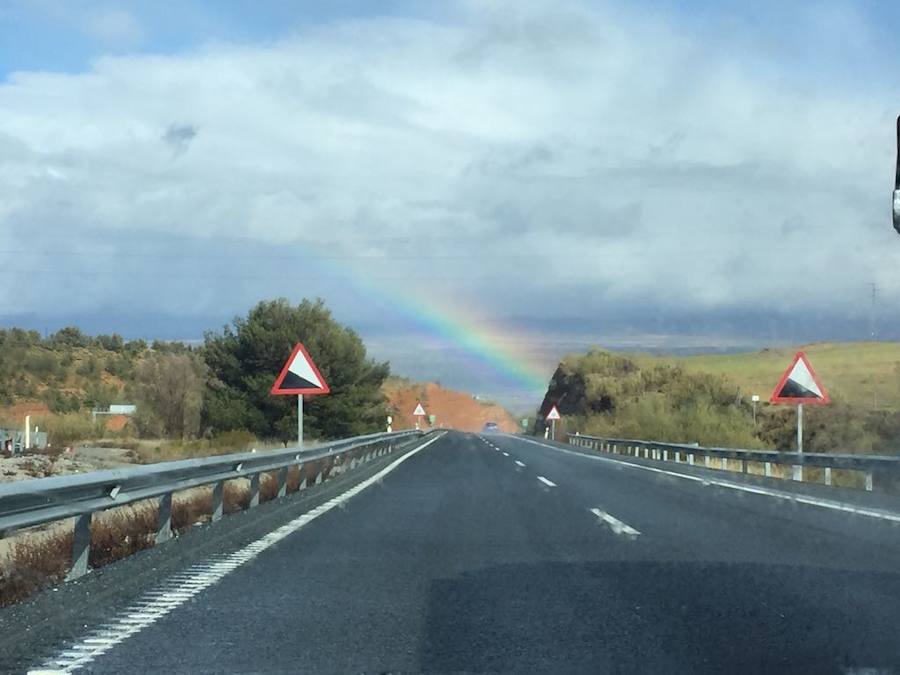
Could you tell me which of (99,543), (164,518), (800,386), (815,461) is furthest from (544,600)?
(800,386)

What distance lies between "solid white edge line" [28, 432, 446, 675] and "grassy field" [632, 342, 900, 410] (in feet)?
129

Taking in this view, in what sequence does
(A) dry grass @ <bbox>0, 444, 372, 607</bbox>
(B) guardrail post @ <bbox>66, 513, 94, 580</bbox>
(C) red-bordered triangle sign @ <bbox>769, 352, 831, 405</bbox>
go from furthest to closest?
1. (C) red-bordered triangle sign @ <bbox>769, 352, 831, 405</bbox>
2. (B) guardrail post @ <bbox>66, 513, 94, 580</bbox>
3. (A) dry grass @ <bbox>0, 444, 372, 607</bbox>

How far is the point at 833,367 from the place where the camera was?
82000mm

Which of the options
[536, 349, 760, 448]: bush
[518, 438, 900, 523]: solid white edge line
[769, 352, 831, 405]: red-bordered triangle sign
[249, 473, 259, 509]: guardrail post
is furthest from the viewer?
[536, 349, 760, 448]: bush

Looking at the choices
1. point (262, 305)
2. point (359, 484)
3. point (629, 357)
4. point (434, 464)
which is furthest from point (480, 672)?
point (629, 357)

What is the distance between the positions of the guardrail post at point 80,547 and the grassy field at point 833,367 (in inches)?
1622

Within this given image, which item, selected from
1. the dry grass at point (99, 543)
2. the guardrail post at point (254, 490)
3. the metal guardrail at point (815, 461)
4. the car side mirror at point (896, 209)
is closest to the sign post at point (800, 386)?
the metal guardrail at point (815, 461)

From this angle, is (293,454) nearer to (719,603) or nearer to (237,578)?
(237,578)

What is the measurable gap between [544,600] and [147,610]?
3.03 meters

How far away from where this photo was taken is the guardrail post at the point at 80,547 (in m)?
8.35

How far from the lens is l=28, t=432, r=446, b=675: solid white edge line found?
232 inches

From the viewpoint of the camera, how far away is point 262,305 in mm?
51656

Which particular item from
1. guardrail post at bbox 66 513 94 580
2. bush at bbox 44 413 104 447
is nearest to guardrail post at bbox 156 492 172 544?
guardrail post at bbox 66 513 94 580

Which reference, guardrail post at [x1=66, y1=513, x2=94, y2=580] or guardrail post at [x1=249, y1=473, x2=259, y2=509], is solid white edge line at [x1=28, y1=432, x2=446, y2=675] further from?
guardrail post at [x1=249, y1=473, x2=259, y2=509]
